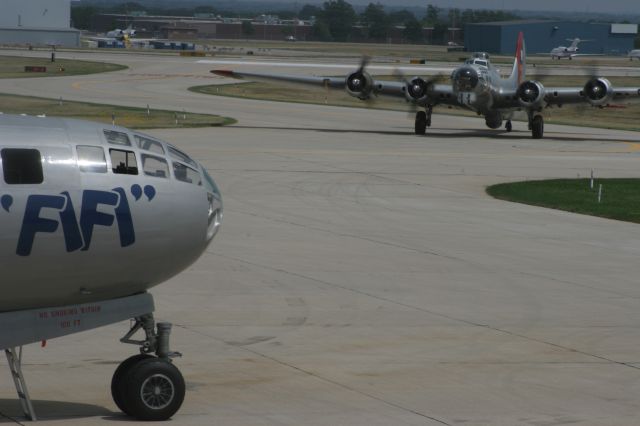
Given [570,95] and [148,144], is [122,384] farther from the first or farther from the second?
[570,95]

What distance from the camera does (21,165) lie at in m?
12.0

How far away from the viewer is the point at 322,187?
36656 mm

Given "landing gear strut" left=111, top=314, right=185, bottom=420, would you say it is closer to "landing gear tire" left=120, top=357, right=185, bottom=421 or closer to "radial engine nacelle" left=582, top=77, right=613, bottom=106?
"landing gear tire" left=120, top=357, right=185, bottom=421

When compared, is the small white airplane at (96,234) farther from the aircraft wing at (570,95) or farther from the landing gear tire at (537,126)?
the aircraft wing at (570,95)

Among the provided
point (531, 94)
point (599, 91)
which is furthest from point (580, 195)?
point (599, 91)

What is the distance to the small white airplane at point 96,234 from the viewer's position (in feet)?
39.0

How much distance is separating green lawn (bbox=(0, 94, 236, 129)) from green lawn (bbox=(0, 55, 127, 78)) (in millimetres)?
28751

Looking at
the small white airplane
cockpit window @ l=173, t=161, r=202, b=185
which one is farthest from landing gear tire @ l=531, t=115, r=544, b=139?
cockpit window @ l=173, t=161, r=202, b=185

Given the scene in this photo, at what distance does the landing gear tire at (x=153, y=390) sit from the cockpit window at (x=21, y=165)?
238cm

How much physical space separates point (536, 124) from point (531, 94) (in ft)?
5.07

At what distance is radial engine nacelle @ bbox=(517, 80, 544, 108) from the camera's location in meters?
59.2

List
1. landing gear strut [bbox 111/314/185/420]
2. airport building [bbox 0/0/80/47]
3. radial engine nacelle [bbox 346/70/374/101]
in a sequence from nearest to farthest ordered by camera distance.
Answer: landing gear strut [bbox 111/314/185/420]
radial engine nacelle [bbox 346/70/374/101]
airport building [bbox 0/0/80/47]

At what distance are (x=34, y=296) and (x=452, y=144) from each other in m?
43.8

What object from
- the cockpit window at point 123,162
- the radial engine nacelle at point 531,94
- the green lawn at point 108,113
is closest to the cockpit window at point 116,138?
the cockpit window at point 123,162
